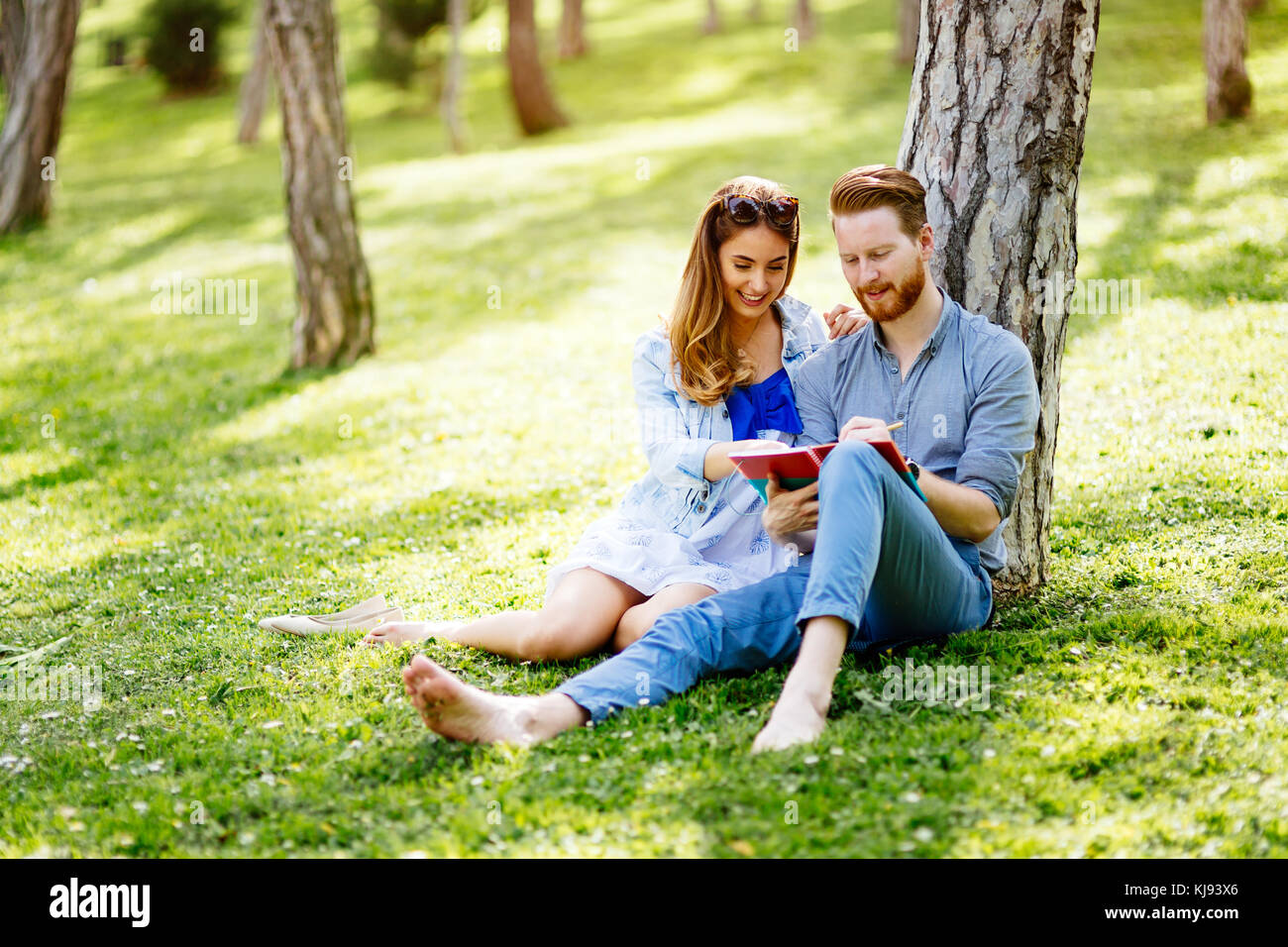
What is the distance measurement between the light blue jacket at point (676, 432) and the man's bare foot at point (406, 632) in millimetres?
915

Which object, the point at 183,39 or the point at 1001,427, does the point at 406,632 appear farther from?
the point at 183,39

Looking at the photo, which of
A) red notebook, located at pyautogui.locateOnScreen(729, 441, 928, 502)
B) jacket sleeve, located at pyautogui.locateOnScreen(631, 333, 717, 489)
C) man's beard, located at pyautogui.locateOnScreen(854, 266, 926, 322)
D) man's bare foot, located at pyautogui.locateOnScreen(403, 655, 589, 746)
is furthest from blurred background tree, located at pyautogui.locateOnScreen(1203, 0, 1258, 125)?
man's bare foot, located at pyautogui.locateOnScreen(403, 655, 589, 746)

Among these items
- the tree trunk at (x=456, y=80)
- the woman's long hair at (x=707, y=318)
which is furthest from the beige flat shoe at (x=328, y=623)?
the tree trunk at (x=456, y=80)

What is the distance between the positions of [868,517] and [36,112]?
590 inches

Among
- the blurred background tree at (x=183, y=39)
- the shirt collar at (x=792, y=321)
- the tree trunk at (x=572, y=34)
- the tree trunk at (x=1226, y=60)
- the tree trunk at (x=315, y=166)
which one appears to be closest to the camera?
the shirt collar at (x=792, y=321)

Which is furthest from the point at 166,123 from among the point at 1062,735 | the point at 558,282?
the point at 1062,735

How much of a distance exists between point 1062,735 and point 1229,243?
7.57 metres

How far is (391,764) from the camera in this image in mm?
3553

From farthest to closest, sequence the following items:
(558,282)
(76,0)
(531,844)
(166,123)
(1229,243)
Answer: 1. (166,123)
2. (76,0)
3. (558,282)
4. (1229,243)
5. (531,844)

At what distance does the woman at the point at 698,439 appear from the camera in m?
4.14

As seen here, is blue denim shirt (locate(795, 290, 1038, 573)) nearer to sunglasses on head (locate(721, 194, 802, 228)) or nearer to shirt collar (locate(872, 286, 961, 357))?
shirt collar (locate(872, 286, 961, 357))

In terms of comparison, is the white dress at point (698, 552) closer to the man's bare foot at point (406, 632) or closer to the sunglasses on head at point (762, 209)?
the man's bare foot at point (406, 632)

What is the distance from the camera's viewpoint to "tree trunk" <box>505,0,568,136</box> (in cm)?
1889

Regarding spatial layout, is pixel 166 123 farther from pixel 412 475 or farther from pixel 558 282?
pixel 412 475
